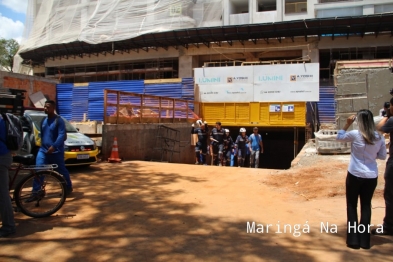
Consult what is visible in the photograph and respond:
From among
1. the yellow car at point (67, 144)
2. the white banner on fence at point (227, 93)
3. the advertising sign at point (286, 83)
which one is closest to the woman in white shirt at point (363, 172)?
the yellow car at point (67, 144)

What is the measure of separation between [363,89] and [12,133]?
10631 millimetres

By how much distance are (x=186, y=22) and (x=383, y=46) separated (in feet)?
47.7

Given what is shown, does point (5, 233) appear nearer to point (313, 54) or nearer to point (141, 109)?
point (141, 109)

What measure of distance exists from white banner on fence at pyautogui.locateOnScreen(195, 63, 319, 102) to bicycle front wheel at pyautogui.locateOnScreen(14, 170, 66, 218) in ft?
49.7

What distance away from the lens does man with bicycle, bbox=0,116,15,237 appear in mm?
3906

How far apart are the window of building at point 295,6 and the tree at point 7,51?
34725 millimetres

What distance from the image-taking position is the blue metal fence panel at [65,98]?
22.8m

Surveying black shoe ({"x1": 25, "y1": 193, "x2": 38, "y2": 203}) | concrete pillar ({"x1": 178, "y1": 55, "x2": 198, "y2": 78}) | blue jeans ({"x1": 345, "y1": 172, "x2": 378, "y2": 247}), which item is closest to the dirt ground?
blue jeans ({"x1": 345, "y1": 172, "x2": 378, "y2": 247})

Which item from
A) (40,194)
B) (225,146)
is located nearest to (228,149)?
(225,146)

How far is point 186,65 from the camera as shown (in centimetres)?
2777

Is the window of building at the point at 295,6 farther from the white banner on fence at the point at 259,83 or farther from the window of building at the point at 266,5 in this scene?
the white banner on fence at the point at 259,83

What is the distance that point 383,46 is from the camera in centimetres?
2328

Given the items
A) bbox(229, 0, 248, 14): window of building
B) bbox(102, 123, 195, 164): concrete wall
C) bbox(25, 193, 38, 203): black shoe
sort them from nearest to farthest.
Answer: bbox(25, 193, 38, 203): black shoe, bbox(102, 123, 195, 164): concrete wall, bbox(229, 0, 248, 14): window of building

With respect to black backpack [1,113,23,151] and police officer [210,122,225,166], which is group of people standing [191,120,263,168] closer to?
police officer [210,122,225,166]
